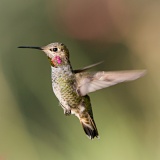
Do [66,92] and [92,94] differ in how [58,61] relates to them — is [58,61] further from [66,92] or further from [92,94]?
[92,94]

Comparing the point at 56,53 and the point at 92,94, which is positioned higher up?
the point at 56,53

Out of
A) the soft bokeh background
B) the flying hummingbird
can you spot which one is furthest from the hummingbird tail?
the soft bokeh background

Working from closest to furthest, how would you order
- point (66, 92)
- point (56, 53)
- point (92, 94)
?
point (56, 53)
point (66, 92)
point (92, 94)

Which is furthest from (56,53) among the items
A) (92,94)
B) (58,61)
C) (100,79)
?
(92,94)

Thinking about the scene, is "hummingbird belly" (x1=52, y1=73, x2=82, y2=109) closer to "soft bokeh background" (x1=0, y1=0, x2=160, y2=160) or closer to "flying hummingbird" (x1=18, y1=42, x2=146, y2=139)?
"flying hummingbird" (x1=18, y1=42, x2=146, y2=139)

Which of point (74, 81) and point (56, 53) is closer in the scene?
point (56, 53)
